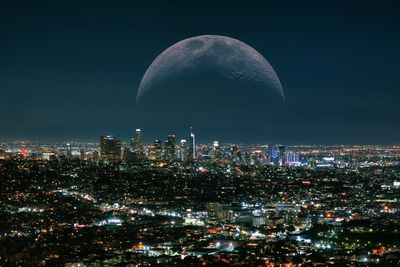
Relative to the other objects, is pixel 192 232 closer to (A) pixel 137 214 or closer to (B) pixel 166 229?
(B) pixel 166 229

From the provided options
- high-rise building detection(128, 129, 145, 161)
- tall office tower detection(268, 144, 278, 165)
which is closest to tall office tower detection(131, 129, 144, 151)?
high-rise building detection(128, 129, 145, 161)

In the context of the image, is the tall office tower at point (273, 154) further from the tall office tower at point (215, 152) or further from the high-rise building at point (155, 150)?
the high-rise building at point (155, 150)

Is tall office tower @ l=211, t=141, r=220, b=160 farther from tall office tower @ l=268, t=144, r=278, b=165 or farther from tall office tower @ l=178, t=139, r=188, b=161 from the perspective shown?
tall office tower @ l=268, t=144, r=278, b=165

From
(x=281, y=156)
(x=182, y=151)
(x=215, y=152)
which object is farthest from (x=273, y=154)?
(x=182, y=151)

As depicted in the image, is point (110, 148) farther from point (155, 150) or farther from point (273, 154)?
point (273, 154)

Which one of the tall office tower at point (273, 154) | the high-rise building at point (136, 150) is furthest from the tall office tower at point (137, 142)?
the tall office tower at point (273, 154)

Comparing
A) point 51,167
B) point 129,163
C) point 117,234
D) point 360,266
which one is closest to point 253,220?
point 117,234
